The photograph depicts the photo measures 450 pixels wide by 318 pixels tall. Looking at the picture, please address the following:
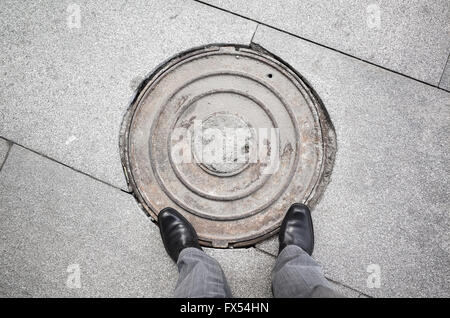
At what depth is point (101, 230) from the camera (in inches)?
82.0

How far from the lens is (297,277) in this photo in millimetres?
1731

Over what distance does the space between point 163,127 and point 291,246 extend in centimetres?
104

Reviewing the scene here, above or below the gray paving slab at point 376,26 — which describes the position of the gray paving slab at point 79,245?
below

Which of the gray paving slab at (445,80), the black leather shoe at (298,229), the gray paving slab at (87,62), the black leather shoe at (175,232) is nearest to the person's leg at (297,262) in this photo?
the black leather shoe at (298,229)

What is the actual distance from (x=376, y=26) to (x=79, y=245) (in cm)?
235

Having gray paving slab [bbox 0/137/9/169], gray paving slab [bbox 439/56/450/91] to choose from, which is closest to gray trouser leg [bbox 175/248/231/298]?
gray paving slab [bbox 0/137/9/169]

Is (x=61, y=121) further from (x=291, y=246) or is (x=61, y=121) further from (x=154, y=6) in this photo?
(x=291, y=246)

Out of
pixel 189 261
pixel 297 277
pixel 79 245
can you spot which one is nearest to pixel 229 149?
Result: pixel 189 261

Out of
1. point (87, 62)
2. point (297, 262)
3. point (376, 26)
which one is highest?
point (376, 26)

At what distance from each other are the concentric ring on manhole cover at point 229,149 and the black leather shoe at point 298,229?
0.07m

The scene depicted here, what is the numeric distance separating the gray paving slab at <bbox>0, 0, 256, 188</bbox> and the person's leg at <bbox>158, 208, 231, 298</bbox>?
0.43m

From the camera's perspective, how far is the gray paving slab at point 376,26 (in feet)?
7.16

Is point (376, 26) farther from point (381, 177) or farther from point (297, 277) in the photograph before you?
point (297, 277)

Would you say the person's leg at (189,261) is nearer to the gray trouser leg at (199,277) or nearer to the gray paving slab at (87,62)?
the gray trouser leg at (199,277)
